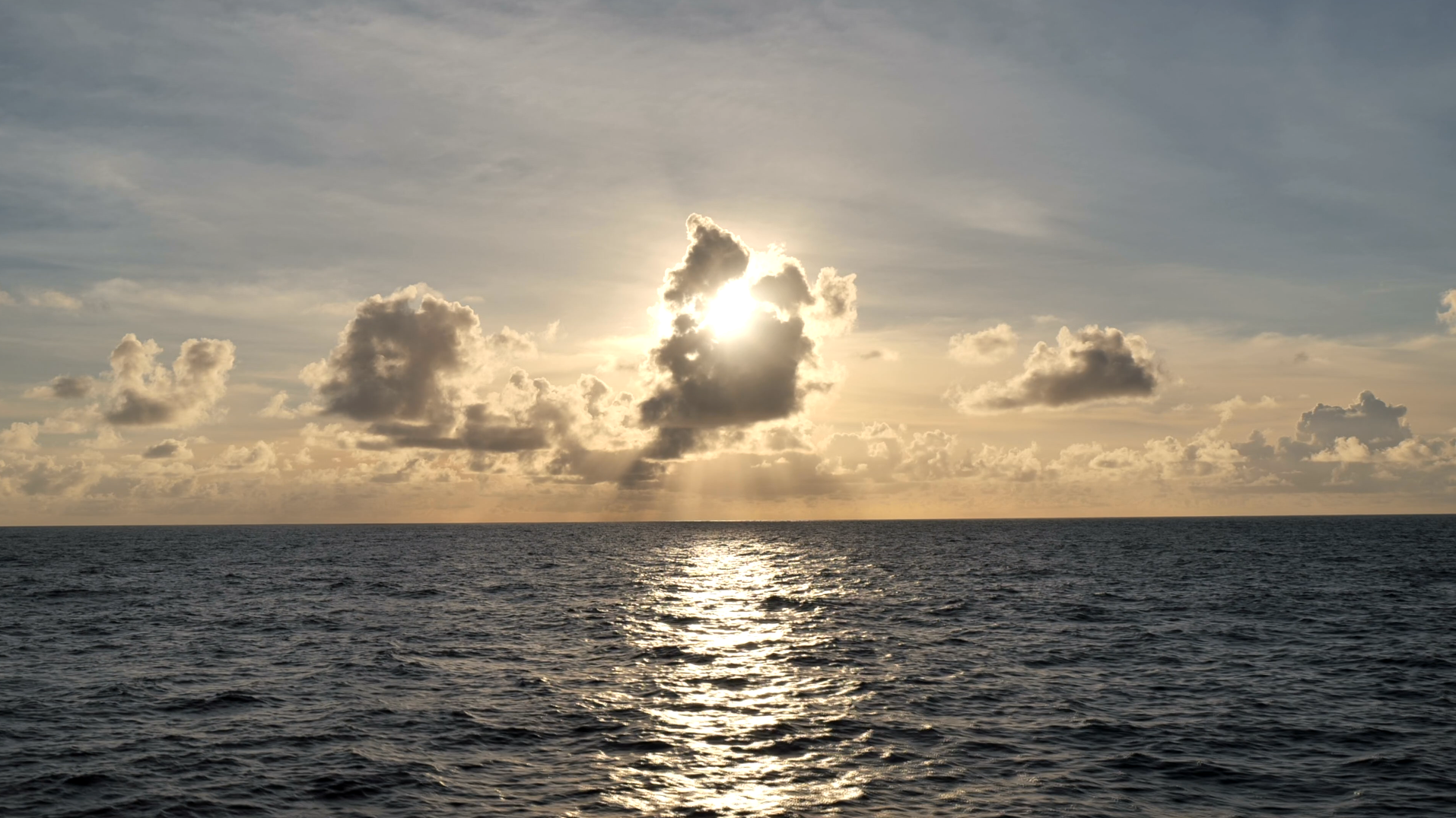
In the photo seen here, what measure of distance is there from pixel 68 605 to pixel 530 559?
251 feet

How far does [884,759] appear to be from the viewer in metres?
29.6

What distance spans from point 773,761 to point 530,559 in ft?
401

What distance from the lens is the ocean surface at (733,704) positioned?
26.6 meters

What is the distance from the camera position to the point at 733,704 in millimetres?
37812

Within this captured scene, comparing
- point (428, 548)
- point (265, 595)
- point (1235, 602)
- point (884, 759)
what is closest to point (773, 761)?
point (884, 759)

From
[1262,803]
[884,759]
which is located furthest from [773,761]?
[1262,803]

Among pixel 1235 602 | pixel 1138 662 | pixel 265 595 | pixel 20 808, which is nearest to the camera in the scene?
pixel 20 808

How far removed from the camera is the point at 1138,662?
4656 centimetres

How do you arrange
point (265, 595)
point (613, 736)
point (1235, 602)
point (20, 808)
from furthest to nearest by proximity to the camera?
point (265, 595) → point (1235, 602) → point (613, 736) → point (20, 808)

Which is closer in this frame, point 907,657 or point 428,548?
point 907,657

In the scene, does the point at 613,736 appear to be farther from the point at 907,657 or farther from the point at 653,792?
A: the point at 907,657

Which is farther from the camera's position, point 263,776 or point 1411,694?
point 1411,694

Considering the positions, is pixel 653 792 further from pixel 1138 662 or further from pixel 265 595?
pixel 265 595

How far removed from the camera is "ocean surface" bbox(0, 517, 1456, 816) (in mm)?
26578
